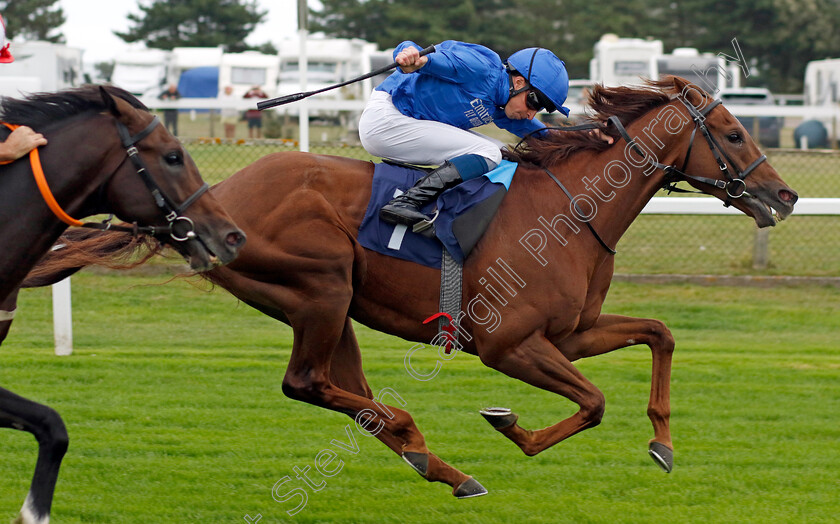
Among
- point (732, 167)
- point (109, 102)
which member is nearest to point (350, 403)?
point (109, 102)

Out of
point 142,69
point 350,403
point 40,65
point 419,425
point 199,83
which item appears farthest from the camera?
point 142,69

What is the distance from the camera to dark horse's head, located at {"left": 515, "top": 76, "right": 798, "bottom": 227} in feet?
14.3

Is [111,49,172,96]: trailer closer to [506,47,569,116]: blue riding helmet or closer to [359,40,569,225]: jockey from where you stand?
[359,40,569,225]: jockey

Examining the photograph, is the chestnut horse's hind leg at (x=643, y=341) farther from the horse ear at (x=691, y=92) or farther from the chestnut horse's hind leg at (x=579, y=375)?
the horse ear at (x=691, y=92)

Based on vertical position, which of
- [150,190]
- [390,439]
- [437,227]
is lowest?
[390,439]

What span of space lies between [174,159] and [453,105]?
1471 millimetres

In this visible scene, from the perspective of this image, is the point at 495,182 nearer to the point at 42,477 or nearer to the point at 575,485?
the point at 575,485

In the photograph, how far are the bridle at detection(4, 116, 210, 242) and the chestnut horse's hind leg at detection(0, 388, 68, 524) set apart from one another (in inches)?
26.4

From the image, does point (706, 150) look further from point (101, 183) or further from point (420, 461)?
point (101, 183)

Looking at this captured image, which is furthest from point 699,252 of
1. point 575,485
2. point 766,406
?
point 575,485

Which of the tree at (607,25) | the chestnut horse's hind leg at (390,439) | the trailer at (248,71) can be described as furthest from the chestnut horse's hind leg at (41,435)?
the tree at (607,25)

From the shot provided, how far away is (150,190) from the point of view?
326 centimetres

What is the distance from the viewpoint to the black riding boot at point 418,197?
13.6 feet

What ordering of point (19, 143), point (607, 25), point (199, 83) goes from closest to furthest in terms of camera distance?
point (19, 143) → point (199, 83) → point (607, 25)
